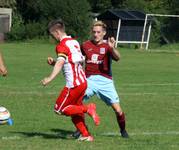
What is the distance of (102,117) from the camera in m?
13.4

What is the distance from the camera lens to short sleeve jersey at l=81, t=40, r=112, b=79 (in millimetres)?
10812

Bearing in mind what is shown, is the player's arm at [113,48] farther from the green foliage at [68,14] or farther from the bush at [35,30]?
the bush at [35,30]

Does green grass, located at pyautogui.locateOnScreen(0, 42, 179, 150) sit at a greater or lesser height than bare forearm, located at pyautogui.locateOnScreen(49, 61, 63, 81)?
lesser

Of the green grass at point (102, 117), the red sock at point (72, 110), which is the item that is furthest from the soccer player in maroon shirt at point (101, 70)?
the red sock at point (72, 110)

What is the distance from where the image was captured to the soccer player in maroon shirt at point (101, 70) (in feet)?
35.3

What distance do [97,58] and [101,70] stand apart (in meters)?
0.20

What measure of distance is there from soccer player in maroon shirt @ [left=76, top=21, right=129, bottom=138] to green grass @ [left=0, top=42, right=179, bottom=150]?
1.78 ft

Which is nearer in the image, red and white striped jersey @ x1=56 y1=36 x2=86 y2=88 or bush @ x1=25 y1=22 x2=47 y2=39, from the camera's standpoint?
red and white striped jersey @ x1=56 y1=36 x2=86 y2=88

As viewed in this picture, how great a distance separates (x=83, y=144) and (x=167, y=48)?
45.6 metres

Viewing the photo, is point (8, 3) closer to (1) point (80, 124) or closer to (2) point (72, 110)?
(1) point (80, 124)

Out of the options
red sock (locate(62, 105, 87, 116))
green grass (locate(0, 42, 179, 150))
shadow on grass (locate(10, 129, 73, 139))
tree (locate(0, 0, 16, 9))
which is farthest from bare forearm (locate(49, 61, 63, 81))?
tree (locate(0, 0, 16, 9))

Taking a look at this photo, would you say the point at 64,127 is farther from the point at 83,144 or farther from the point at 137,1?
the point at 137,1

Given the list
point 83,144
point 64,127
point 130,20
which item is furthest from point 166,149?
point 130,20

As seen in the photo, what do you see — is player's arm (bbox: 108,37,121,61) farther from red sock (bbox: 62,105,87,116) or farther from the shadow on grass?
the shadow on grass
